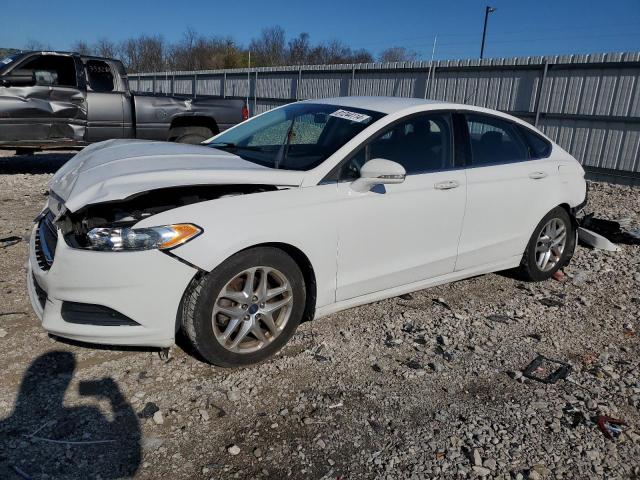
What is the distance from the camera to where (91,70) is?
9086 mm

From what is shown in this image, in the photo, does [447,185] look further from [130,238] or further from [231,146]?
[130,238]

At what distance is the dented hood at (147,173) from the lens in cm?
300

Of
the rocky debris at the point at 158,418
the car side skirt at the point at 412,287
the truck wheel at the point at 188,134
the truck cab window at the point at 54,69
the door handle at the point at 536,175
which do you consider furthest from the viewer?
the truck wheel at the point at 188,134

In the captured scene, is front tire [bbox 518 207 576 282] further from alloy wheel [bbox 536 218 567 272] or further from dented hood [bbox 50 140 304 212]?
dented hood [bbox 50 140 304 212]

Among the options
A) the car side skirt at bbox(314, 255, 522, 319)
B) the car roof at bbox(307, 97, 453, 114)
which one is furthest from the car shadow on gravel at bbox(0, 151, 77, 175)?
the car side skirt at bbox(314, 255, 522, 319)

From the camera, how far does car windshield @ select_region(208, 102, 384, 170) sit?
369 centimetres

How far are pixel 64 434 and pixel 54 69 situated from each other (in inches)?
319

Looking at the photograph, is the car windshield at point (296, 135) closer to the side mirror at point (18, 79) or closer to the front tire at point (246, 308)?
the front tire at point (246, 308)

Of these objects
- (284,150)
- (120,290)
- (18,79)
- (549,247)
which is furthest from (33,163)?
(549,247)

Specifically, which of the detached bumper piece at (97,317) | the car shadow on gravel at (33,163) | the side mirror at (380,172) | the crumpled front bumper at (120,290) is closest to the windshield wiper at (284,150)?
the side mirror at (380,172)

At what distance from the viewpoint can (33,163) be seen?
10.7m

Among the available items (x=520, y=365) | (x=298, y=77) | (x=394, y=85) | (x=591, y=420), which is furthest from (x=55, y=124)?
(x=298, y=77)

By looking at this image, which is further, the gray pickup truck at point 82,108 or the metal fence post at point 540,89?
the metal fence post at point 540,89

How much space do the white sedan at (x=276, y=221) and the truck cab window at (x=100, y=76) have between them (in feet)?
18.3
